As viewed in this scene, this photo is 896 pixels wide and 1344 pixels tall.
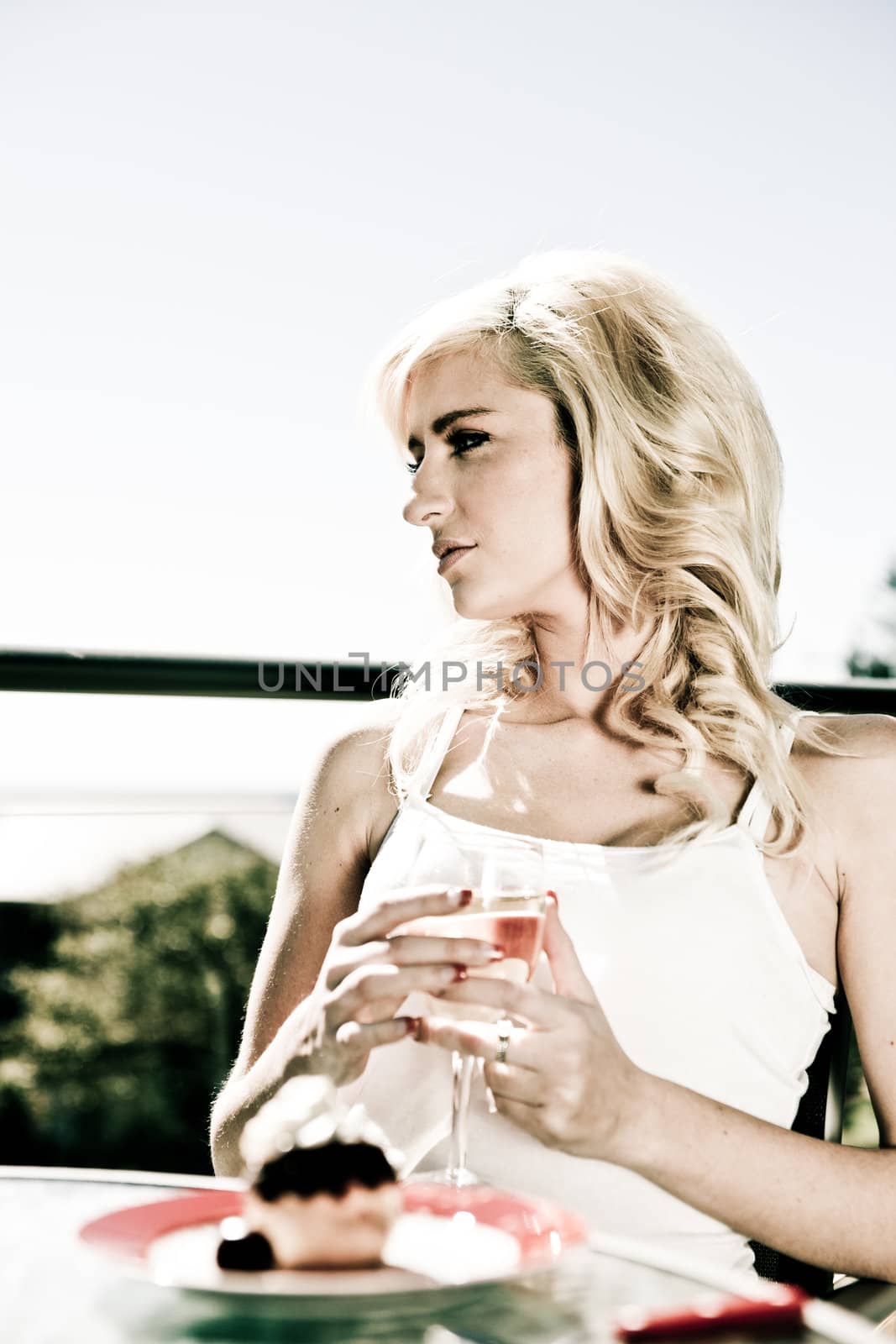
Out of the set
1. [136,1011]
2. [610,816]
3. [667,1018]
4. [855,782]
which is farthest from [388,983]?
[136,1011]

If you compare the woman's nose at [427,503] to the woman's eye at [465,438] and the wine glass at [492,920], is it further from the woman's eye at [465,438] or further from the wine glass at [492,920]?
the wine glass at [492,920]

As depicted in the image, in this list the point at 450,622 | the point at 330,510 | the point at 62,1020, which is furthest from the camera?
the point at 330,510

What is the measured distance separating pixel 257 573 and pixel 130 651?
2244 centimetres

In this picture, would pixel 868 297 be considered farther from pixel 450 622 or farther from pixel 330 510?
pixel 450 622

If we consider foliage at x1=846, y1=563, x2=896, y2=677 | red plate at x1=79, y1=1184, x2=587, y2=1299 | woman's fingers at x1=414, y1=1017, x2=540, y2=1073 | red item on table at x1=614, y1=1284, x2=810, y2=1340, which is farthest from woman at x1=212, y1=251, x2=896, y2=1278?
foliage at x1=846, y1=563, x2=896, y2=677

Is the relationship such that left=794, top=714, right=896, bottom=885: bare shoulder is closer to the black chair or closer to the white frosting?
the black chair

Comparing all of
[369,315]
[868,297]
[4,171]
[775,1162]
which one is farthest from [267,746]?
[4,171]

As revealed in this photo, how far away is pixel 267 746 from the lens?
2.30 meters

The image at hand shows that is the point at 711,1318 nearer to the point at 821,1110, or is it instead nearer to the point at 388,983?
the point at 388,983

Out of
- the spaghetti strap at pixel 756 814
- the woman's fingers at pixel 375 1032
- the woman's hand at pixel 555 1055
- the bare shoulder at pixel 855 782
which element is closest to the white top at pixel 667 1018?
the spaghetti strap at pixel 756 814

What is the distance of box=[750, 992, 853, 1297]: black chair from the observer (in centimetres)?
153

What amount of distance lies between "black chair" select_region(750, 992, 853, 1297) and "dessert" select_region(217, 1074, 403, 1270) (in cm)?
87

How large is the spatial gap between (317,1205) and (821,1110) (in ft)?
3.38

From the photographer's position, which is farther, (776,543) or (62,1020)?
(62,1020)
